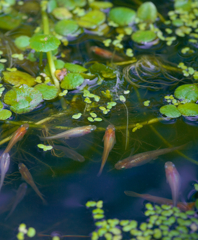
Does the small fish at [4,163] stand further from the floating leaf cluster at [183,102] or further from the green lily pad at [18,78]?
the floating leaf cluster at [183,102]

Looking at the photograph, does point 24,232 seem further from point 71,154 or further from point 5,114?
point 5,114

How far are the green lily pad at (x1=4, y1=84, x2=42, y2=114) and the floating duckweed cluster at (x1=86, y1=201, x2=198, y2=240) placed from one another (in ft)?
4.04

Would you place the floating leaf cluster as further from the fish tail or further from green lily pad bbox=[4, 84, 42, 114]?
green lily pad bbox=[4, 84, 42, 114]

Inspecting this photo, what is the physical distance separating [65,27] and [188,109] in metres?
1.96

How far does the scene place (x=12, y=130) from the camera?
2100 millimetres

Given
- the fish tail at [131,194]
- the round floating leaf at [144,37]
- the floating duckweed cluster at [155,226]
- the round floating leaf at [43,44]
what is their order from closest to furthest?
the floating duckweed cluster at [155,226] < the fish tail at [131,194] < the round floating leaf at [43,44] < the round floating leaf at [144,37]

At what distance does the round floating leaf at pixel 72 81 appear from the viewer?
2365mm

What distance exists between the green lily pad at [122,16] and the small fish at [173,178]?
84.4 inches

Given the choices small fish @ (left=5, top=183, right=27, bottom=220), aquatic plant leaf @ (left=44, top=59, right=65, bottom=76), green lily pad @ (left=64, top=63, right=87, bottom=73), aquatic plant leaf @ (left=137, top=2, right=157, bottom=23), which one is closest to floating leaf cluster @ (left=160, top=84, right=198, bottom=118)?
green lily pad @ (left=64, top=63, right=87, bottom=73)

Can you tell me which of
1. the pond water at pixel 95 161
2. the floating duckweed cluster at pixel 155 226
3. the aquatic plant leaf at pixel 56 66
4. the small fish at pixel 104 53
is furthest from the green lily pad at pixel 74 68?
the floating duckweed cluster at pixel 155 226

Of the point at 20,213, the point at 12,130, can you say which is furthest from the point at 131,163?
the point at 12,130

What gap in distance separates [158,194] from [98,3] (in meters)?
2.90

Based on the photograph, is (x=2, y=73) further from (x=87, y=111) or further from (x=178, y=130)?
(x=178, y=130)

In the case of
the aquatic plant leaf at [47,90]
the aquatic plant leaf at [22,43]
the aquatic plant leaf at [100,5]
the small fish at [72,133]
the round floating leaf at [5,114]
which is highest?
the aquatic plant leaf at [100,5]
